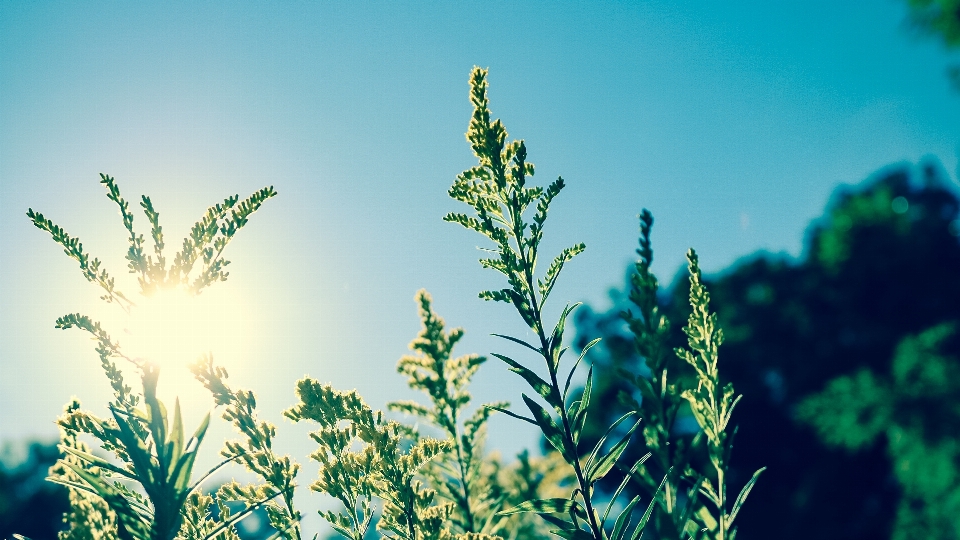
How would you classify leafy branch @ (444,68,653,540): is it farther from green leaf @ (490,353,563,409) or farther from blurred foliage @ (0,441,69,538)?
blurred foliage @ (0,441,69,538)

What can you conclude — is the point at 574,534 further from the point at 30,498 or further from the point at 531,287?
the point at 30,498

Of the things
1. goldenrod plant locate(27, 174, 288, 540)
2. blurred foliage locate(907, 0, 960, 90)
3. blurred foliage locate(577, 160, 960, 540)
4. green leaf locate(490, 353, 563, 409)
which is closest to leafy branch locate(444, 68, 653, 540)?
green leaf locate(490, 353, 563, 409)

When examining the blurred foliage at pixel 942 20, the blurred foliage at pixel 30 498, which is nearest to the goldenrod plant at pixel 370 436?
the blurred foliage at pixel 942 20

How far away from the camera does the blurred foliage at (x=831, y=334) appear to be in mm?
18969

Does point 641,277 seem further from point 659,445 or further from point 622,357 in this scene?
point 622,357

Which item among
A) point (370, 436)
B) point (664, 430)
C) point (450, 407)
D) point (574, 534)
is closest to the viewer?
point (664, 430)

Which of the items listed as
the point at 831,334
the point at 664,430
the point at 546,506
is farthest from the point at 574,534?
the point at 831,334

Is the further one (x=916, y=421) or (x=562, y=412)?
(x=916, y=421)

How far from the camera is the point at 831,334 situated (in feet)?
71.6

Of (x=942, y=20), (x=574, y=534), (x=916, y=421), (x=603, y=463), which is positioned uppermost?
(x=942, y=20)

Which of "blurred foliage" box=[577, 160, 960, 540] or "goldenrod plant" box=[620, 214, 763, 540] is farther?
"blurred foliage" box=[577, 160, 960, 540]

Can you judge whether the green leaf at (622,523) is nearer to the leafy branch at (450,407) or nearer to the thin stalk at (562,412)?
the thin stalk at (562,412)

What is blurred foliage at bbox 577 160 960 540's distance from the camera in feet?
62.2

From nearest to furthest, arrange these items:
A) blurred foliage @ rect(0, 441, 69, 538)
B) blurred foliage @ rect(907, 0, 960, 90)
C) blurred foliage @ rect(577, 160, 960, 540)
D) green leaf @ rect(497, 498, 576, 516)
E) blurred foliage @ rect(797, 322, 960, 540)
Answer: green leaf @ rect(497, 498, 576, 516), blurred foliage @ rect(907, 0, 960, 90), blurred foliage @ rect(797, 322, 960, 540), blurred foliage @ rect(577, 160, 960, 540), blurred foliage @ rect(0, 441, 69, 538)
